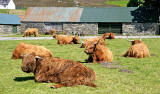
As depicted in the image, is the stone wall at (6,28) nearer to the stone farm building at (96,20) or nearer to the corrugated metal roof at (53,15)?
the corrugated metal roof at (53,15)

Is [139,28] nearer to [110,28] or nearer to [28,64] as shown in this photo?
[110,28]

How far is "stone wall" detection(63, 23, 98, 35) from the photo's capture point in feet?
183

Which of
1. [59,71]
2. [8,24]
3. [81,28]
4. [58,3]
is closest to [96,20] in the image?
[81,28]

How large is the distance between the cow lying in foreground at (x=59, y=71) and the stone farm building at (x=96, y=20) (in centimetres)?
4599

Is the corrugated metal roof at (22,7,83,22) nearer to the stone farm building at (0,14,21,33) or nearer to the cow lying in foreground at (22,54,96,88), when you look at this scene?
the stone farm building at (0,14,21,33)

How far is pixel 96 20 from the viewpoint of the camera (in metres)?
55.5

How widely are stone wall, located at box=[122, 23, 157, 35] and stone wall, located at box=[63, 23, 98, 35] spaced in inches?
239

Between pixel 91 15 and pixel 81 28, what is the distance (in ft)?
12.7

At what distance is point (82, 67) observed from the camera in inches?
349

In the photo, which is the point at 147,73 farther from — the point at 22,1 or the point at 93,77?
the point at 22,1

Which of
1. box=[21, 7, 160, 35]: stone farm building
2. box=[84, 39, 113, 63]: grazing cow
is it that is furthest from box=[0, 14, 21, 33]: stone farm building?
box=[84, 39, 113, 63]: grazing cow

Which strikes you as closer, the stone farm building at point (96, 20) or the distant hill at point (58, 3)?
the stone farm building at point (96, 20)

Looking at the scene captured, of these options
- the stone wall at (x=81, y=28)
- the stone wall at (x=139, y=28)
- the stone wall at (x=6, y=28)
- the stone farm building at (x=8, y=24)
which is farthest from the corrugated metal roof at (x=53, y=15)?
the stone wall at (x=6, y=28)

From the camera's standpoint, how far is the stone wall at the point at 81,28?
55.7 m
